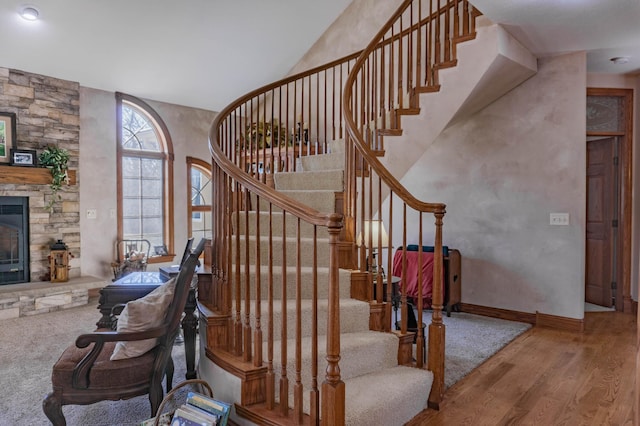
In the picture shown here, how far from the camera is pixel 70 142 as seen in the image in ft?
16.8

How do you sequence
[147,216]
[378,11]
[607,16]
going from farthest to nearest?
[147,216]
[378,11]
[607,16]

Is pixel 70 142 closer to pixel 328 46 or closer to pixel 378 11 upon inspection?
pixel 328 46

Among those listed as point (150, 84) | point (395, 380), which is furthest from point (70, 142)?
point (395, 380)

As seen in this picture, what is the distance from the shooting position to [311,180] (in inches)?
144

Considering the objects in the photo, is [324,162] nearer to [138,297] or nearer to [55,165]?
[138,297]

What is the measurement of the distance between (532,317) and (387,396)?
2.87m

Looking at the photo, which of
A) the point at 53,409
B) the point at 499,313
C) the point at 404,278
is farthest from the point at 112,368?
the point at 499,313

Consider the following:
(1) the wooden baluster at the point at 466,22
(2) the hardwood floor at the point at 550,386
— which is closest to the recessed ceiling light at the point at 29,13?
(1) the wooden baluster at the point at 466,22

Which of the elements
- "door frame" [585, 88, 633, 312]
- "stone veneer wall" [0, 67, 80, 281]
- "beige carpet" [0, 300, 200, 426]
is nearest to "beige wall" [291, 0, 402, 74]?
"door frame" [585, 88, 633, 312]

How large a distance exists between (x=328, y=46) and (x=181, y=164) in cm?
291

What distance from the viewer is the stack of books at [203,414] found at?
1702 mm

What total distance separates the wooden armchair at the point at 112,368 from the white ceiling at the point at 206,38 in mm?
3029

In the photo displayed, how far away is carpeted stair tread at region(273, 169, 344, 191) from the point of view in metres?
3.55

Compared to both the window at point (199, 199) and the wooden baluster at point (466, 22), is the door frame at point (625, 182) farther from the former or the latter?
the window at point (199, 199)
